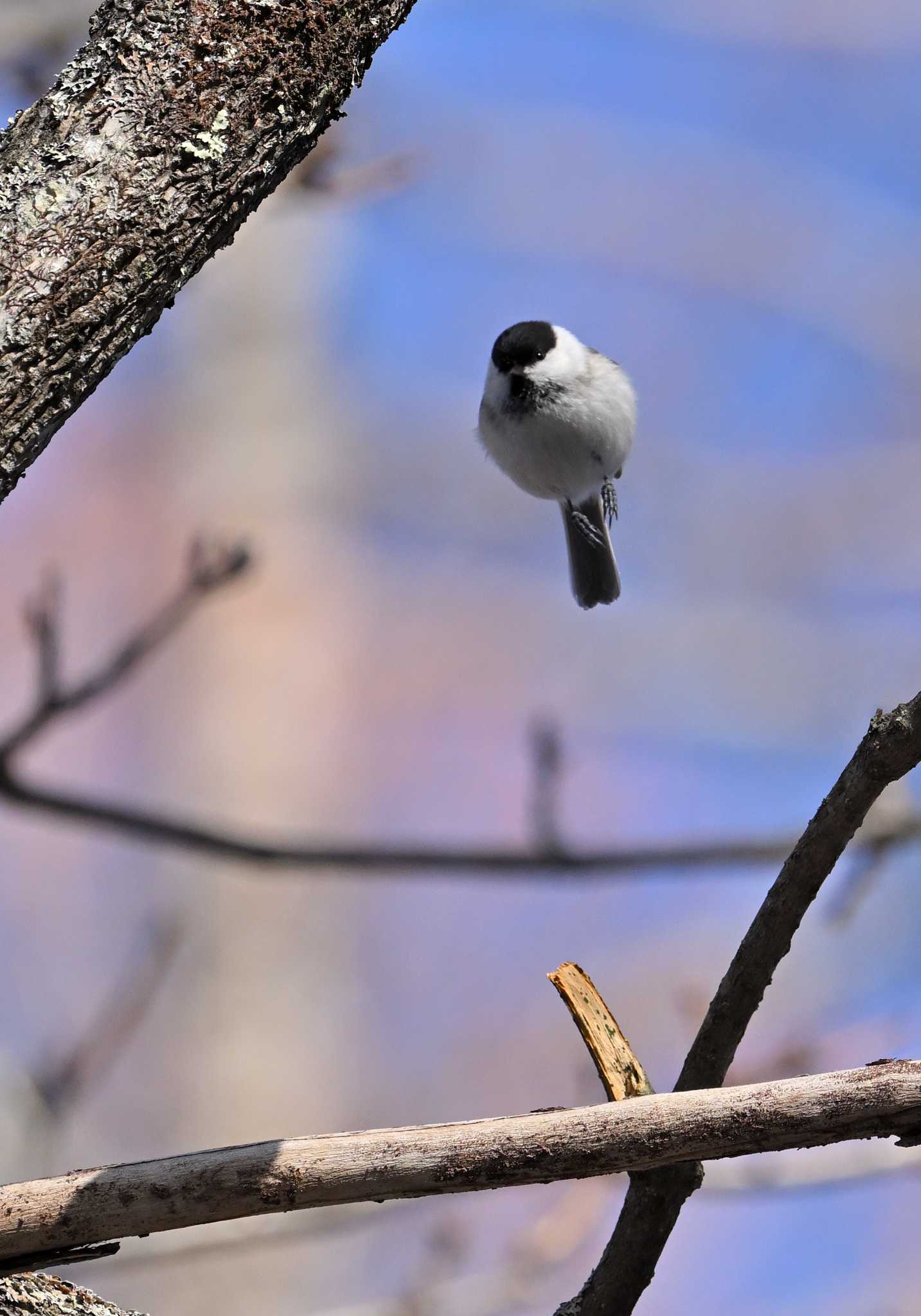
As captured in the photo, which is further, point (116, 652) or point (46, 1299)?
point (116, 652)

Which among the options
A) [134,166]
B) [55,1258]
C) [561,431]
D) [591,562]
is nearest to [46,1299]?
[55,1258]

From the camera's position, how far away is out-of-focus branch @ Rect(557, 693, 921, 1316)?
1402mm

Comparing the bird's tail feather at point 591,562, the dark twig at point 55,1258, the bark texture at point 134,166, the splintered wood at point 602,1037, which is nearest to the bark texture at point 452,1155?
the dark twig at point 55,1258

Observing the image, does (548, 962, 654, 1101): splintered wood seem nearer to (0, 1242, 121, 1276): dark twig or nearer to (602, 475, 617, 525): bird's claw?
(0, 1242, 121, 1276): dark twig

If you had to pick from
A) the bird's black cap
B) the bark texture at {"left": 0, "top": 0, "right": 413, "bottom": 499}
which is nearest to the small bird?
the bird's black cap

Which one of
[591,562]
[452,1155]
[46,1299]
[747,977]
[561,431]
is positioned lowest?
[46,1299]

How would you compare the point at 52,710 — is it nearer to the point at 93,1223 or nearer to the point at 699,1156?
the point at 93,1223

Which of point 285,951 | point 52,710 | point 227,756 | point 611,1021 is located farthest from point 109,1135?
point 611,1021

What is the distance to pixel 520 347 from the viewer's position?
3.15 metres

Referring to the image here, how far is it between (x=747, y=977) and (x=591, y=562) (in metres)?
2.31

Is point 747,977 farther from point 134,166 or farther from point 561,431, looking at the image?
point 561,431

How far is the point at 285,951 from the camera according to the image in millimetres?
7227

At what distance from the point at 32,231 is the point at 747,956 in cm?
114

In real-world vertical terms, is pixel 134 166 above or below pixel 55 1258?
above
